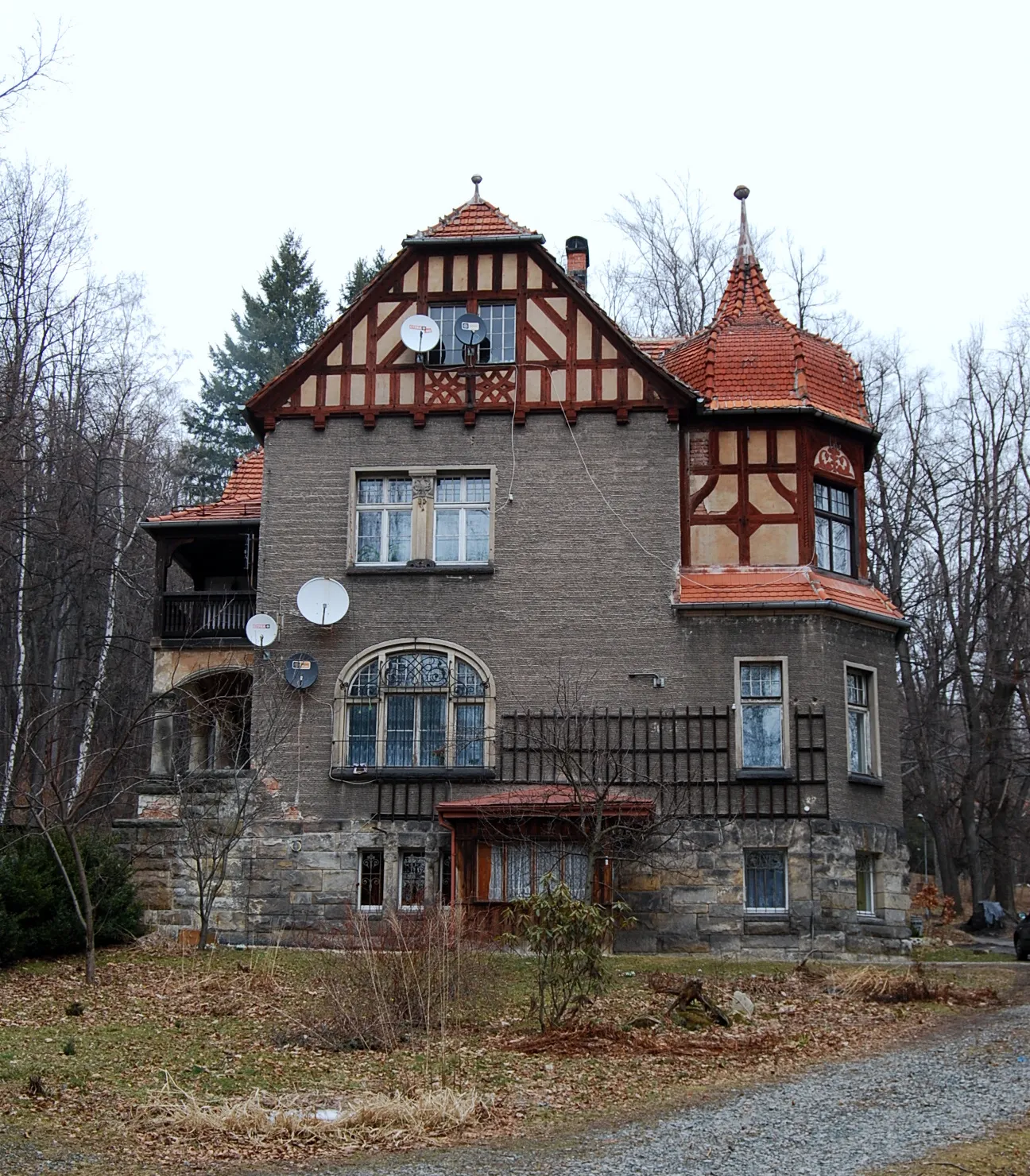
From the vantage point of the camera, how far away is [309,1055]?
14.0 meters

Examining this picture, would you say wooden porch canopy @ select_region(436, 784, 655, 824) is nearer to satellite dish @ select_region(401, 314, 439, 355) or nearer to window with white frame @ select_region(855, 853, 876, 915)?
window with white frame @ select_region(855, 853, 876, 915)

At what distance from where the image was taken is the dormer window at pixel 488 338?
25391 millimetres

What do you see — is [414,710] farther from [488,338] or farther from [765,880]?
[488,338]

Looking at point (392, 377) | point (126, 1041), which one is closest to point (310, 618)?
point (392, 377)

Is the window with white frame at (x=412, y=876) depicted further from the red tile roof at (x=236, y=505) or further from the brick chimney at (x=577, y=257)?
the brick chimney at (x=577, y=257)

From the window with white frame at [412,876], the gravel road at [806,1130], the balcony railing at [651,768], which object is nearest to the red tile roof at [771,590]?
the balcony railing at [651,768]

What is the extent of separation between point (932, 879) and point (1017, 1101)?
41207 millimetres

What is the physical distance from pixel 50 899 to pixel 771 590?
11.6 m

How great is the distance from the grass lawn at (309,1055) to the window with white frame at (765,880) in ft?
9.73

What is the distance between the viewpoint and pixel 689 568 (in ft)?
80.8

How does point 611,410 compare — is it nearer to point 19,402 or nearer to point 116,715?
point 19,402

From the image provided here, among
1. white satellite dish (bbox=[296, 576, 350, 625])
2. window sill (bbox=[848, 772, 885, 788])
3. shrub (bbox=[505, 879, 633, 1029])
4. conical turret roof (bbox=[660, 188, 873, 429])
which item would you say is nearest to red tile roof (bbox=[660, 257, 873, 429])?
conical turret roof (bbox=[660, 188, 873, 429])

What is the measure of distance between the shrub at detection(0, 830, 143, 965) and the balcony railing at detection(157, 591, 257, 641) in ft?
17.8

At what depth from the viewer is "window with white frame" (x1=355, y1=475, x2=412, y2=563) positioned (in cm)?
2500
